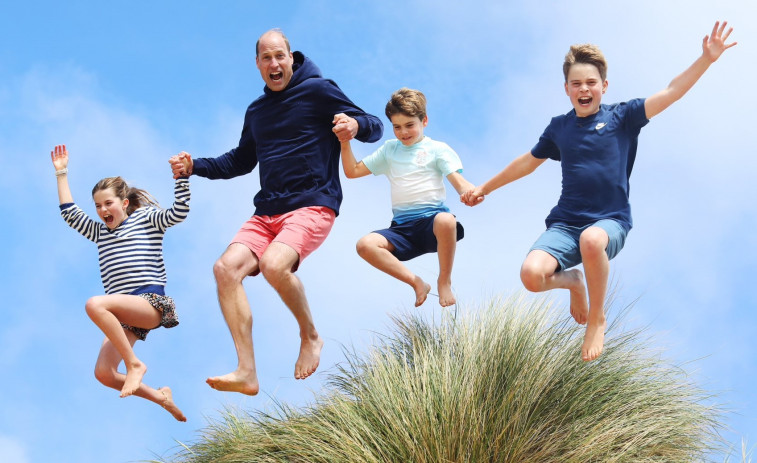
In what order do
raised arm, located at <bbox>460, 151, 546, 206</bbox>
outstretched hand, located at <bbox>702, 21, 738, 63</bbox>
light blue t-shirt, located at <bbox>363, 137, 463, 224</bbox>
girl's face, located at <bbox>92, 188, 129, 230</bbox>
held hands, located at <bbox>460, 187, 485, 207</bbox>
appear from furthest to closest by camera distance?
girl's face, located at <bbox>92, 188, 129, 230</bbox> → light blue t-shirt, located at <bbox>363, 137, 463, 224</bbox> → held hands, located at <bbox>460, 187, 485, 207</bbox> → raised arm, located at <bbox>460, 151, 546, 206</bbox> → outstretched hand, located at <bbox>702, 21, 738, 63</bbox>

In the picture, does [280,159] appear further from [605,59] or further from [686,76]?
[686,76]

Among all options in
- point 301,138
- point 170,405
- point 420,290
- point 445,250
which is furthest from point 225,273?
point 445,250

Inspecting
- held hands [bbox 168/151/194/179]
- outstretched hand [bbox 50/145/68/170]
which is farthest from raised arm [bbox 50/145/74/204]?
held hands [bbox 168/151/194/179]

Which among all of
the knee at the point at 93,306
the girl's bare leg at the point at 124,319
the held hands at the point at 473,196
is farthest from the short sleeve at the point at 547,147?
the knee at the point at 93,306

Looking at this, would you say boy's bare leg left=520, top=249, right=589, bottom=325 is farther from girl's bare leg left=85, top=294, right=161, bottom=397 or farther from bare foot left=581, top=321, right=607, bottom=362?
girl's bare leg left=85, top=294, right=161, bottom=397

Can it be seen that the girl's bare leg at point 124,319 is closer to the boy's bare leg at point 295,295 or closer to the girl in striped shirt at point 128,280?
the girl in striped shirt at point 128,280

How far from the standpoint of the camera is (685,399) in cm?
715

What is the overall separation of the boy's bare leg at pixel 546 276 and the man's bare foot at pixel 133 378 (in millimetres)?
2946

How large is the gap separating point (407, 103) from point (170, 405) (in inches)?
120

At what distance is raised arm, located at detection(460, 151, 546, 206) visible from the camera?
22.9ft

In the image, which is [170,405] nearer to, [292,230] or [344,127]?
[292,230]

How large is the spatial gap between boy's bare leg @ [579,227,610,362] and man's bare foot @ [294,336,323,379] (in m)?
2.08

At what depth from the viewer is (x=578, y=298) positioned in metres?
6.95

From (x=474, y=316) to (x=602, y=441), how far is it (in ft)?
4.85
